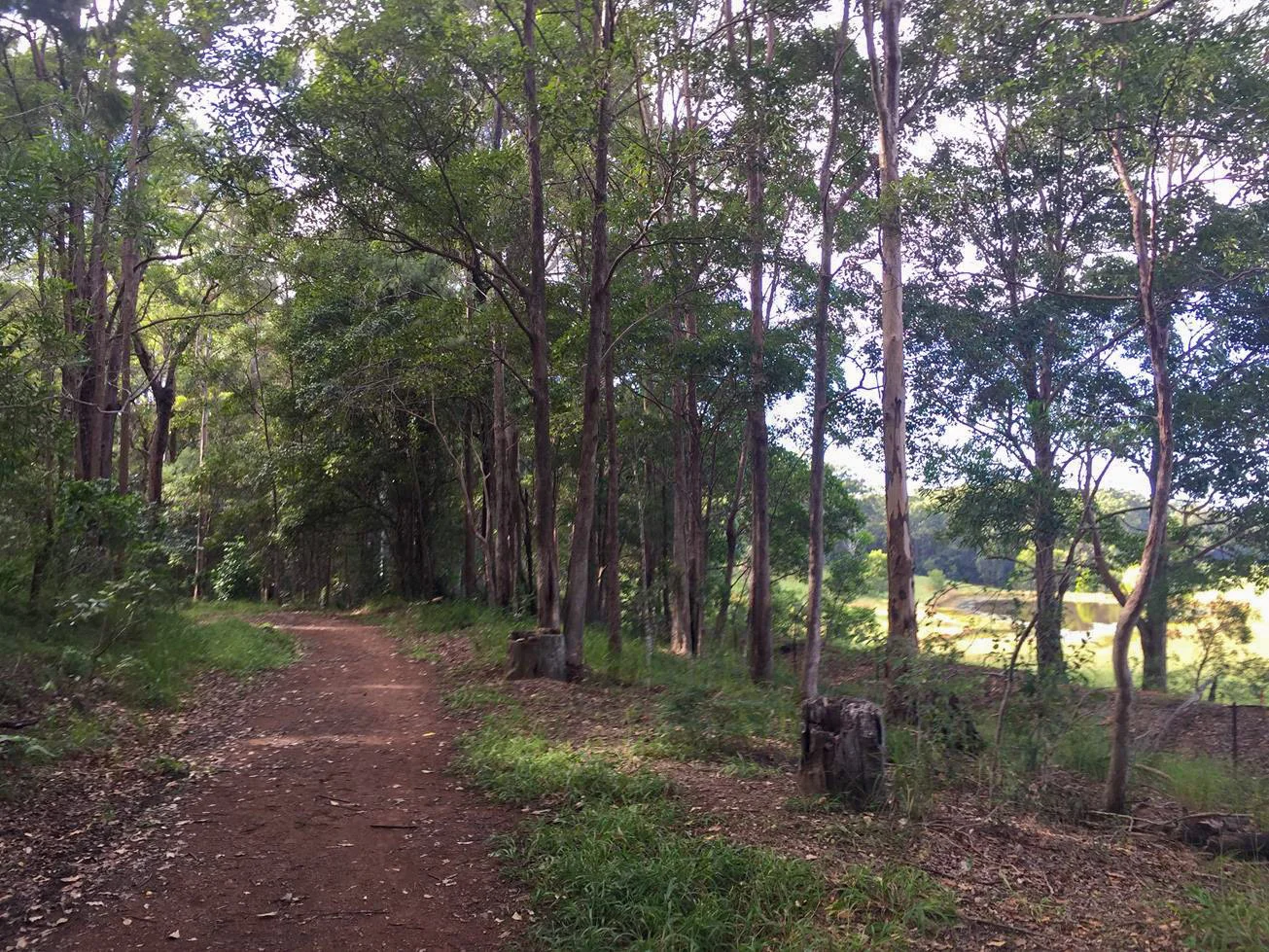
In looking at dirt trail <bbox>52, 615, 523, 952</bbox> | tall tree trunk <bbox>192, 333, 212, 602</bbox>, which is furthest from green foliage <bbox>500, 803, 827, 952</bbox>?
tall tree trunk <bbox>192, 333, 212, 602</bbox>

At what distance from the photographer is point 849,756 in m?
6.06

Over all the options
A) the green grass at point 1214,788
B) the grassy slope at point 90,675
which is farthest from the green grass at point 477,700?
the green grass at point 1214,788

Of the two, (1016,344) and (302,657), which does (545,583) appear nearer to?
(302,657)

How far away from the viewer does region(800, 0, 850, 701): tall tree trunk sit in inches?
522

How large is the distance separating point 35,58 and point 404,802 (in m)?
15.7

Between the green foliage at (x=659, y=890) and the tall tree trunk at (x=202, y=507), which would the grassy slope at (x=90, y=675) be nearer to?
the green foliage at (x=659, y=890)

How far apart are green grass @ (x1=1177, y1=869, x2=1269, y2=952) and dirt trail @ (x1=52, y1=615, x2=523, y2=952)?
11.0 ft

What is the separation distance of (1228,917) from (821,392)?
9866mm

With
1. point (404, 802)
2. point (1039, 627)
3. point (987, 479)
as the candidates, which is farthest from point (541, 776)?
point (987, 479)

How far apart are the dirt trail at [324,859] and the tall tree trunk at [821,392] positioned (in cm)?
631

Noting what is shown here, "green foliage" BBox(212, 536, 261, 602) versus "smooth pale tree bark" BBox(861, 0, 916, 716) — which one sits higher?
"smooth pale tree bark" BBox(861, 0, 916, 716)

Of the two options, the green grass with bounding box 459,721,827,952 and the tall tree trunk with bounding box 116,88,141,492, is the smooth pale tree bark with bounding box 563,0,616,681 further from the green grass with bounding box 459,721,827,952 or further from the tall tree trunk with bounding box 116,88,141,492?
the tall tree trunk with bounding box 116,88,141,492

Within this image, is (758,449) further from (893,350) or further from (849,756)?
(849,756)

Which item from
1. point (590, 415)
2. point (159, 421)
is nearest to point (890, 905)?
point (590, 415)
